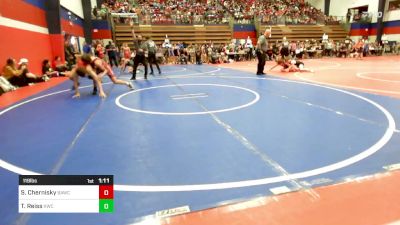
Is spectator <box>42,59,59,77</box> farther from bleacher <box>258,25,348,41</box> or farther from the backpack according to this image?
bleacher <box>258,25,348,41</box>

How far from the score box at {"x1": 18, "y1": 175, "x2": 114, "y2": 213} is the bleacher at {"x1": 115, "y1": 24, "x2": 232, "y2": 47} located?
2299 centimetres

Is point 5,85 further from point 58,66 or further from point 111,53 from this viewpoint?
point 111,53

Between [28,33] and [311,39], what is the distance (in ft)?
77.9

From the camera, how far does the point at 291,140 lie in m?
4.04

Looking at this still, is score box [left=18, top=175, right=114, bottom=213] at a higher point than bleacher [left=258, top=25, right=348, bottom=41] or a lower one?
lower

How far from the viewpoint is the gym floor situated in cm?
252

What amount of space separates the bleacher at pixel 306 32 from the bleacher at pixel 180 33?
381 cm

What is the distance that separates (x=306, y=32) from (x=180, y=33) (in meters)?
12.2

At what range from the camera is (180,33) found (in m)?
25.4

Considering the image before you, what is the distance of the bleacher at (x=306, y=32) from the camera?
27550 millimetres

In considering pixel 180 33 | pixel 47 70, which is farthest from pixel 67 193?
pixel 180 33

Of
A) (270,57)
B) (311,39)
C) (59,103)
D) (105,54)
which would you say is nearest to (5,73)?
(59,103)

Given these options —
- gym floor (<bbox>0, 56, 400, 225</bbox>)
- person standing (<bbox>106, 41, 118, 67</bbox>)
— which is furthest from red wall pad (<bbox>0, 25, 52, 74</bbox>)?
gym floor (<bbox>0, 56, 400, 225</bbox>)

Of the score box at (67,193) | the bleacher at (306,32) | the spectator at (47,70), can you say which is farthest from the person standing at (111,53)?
the score box at (67,193)
